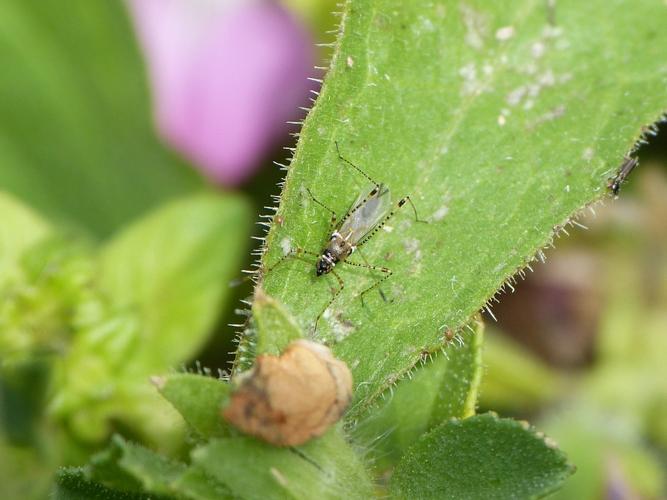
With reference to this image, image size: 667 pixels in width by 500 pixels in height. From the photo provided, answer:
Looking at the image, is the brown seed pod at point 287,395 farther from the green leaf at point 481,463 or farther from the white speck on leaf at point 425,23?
the white speck on leaf at point 425,23

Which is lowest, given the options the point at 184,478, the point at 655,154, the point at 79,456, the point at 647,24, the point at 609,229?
the point at 184,478

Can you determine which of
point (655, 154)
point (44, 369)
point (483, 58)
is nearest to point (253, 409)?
point (483, 58)

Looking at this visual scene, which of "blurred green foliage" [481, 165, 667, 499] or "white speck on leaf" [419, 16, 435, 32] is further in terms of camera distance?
"blurred green foliage" [481, 165, 667, 499]

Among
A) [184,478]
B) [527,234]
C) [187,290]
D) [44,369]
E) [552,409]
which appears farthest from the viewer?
[552,409]

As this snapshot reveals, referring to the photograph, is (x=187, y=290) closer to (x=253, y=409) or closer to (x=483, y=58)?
(x=483, y=58)

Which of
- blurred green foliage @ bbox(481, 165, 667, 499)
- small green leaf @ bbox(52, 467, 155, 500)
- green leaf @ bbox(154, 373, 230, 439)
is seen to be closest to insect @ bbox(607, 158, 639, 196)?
green leaf @ bbox(154, 373, 230, 439)

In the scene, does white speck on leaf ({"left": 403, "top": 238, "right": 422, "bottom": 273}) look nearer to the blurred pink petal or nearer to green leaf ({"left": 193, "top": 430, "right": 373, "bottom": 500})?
green leaf ({"left": 193, "top": 430, "right": 373, "bottom": 500})
